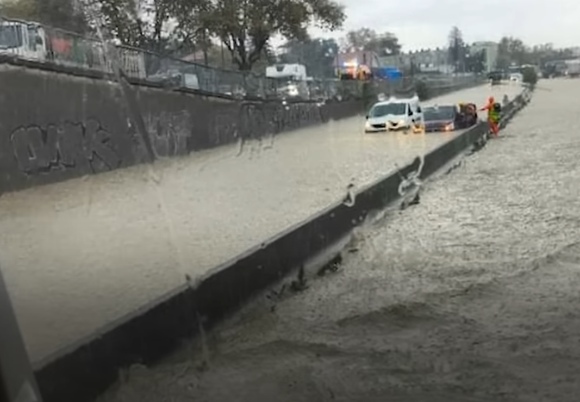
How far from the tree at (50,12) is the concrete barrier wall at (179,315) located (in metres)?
2.15

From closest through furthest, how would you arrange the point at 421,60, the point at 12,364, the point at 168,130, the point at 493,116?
the point at 12,364 → the point at 168,130 → the point at 421,60 → the point at 493,116

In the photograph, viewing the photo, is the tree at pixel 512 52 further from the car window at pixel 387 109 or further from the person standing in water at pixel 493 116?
the person standing in water at pixel 493 116

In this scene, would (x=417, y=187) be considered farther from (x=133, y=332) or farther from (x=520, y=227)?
(x=133, y=332)

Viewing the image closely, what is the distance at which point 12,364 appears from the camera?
3047mm

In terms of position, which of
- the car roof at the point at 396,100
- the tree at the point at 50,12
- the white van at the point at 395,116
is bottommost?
the white van at the point at 395,116

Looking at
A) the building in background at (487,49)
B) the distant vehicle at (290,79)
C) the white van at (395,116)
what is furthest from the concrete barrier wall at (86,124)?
the white van at (395,116)

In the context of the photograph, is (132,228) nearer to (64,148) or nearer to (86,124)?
(64,148)

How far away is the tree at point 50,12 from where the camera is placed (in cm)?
626

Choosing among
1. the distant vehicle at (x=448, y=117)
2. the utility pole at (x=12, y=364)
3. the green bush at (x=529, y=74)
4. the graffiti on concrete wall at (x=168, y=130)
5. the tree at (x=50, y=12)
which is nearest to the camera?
the utility pole at (x=12, y=364)

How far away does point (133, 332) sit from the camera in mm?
6059

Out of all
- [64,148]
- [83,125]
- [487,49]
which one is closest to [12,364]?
[83,125]

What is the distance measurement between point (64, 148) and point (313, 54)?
192 inches

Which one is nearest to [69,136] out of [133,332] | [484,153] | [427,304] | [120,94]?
[120,94]

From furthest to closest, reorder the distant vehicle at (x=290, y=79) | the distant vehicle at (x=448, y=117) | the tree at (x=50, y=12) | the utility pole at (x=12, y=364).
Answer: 1. the distant vehicle at (x=448, y=117)
2. the distant vehicle at (x=290, y=79)
3. the tree at (x=50, y=12)
4. the utility pole at (x=12, y=364)
